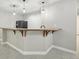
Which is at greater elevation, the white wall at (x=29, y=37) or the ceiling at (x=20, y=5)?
the ceiling at (x=20, y=5)

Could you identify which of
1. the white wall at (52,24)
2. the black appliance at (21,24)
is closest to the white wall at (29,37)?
the white wall at (52,24)

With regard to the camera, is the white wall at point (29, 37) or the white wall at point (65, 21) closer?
the white wall at point (29, 37)

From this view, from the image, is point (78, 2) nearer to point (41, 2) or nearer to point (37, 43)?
point (41, 2)

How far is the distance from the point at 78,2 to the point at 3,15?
3.40 m

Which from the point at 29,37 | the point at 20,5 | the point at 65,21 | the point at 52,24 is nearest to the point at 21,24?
the point at 29,37

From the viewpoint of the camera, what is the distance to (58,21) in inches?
223

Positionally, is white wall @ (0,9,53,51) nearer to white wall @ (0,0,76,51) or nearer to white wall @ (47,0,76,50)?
white wall @ (0,0,76,51)

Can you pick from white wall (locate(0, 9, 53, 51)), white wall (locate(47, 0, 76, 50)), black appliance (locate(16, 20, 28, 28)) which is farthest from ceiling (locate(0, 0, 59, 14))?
white wall (locate(47, 0, 76, 50))

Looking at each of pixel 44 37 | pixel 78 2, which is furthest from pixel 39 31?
pixel 78 2

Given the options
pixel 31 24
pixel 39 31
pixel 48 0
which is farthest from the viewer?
pixel 48 0

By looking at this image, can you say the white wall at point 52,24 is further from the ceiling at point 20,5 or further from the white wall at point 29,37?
the ceiling at point 20,5

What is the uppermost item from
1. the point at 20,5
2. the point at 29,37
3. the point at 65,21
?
the point at 20,5

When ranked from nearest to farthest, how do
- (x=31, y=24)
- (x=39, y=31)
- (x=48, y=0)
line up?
(x=39, y=31)
(x=31, y=24)
(x=48, y=0)

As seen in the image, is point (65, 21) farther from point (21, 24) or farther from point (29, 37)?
point (21, 24)
